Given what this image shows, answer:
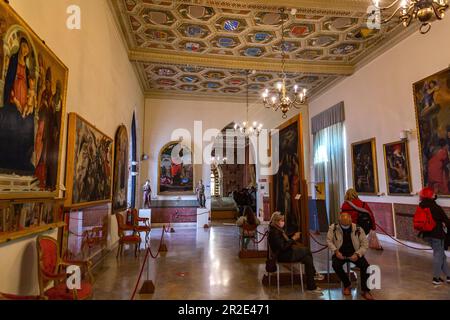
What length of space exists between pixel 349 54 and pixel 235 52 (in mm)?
4507

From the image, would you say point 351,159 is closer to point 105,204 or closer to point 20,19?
point 105,204

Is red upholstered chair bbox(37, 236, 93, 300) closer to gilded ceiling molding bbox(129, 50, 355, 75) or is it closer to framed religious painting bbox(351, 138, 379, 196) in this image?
gilded ceiling molding bbox(129, 50, 355, 75)

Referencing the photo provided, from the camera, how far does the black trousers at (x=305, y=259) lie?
5094mm

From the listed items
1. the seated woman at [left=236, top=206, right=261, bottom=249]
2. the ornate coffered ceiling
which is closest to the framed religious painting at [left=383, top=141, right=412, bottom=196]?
the ornate coffered ceiling

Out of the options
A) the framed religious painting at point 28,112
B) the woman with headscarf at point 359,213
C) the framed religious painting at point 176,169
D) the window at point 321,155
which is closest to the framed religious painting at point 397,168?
the woman with headscarf at point 359,213

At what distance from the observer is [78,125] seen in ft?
17.9

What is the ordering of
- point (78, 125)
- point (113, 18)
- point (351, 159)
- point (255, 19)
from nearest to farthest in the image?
point (78, 125) < point (113, 18) < point (255, 19) < point (351, 159)

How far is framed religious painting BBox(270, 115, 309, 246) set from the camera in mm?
6113

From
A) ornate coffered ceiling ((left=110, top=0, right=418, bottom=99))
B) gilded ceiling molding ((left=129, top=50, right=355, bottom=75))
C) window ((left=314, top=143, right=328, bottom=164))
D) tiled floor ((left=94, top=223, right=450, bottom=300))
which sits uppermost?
ornate coffered ceiling ((left=110, top=0, right=418, bottom=99))

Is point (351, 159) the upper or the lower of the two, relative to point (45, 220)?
upper

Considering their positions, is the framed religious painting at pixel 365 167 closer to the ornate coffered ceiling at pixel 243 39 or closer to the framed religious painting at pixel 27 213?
the ornate coffered ceiling at pixel 243 39

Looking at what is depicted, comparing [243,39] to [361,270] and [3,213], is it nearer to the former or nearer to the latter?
[361,270]

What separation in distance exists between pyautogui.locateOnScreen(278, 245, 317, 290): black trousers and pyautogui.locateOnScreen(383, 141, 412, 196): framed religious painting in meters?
5.67
